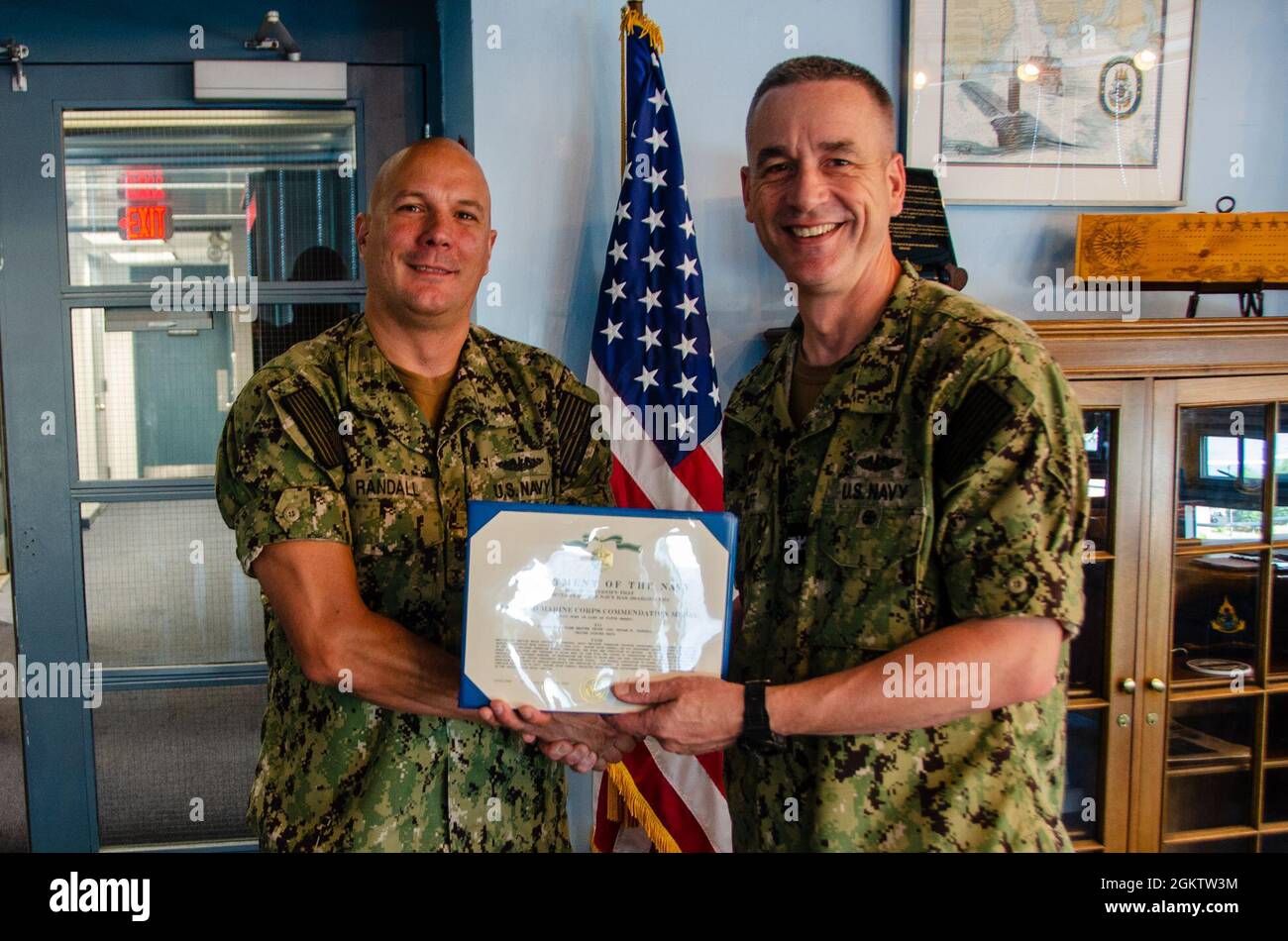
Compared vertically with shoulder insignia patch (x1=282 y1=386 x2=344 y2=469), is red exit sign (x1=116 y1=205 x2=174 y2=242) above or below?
above

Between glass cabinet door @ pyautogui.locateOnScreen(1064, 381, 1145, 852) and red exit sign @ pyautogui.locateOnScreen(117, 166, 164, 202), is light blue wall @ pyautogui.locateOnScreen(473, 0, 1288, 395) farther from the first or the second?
red exit sign @ pyautogui.locateOnScreen(117, 166, 164, 202)

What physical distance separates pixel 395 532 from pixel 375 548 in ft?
0.14

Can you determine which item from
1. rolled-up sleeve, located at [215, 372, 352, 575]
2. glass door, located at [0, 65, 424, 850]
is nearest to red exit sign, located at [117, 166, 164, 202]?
glass door, located at [0, 65, 424, 850]

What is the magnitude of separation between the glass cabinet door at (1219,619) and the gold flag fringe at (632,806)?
1.17 metres

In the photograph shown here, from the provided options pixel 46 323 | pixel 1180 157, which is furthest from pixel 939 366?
pixel 46 323

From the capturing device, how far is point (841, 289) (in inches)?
56.5

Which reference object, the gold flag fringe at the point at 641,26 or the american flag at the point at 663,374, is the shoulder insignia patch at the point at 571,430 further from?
the gold flag fringe at the point at 641,26

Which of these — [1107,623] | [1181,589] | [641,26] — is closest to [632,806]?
[1107,623]

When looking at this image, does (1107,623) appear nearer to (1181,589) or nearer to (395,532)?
(1181,589)

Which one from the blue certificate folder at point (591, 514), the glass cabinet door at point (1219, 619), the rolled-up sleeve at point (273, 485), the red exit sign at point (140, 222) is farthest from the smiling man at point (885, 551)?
the red exit sign at point (140, 222)

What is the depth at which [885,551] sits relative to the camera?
4.39 feet

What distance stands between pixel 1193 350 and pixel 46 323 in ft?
9.36

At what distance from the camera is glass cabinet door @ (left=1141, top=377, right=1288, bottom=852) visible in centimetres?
230

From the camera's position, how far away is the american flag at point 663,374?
7.72 ft
